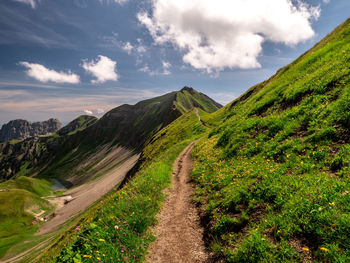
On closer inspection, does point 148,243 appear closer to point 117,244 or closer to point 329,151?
point 117,244

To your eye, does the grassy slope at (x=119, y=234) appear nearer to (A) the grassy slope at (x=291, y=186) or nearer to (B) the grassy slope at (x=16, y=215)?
(A) the grassy slope at (x=291, y=186)

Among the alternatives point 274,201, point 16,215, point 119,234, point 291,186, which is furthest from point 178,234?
point 16,215

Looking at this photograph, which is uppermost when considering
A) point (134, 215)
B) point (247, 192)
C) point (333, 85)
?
point (333, 85)

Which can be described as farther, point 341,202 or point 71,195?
point 71,195

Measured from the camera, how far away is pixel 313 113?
463 inches

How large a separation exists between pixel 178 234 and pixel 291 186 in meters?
5.72

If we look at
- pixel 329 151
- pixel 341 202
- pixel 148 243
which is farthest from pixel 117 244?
pixel 329 151

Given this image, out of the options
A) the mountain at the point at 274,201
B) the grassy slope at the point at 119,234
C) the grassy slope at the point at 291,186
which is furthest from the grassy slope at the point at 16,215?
the grassy slope at the point at 291,186

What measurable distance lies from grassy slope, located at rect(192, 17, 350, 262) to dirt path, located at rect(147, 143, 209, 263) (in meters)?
0.67

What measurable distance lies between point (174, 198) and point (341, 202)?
900 centimetres

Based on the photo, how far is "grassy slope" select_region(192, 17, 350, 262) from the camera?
4.93 meters

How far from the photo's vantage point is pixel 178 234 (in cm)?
805

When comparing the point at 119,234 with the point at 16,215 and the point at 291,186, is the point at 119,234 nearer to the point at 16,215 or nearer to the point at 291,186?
the point at 291,186

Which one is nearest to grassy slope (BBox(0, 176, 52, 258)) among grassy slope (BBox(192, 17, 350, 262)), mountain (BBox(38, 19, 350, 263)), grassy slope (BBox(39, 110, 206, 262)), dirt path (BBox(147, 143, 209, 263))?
→ grassy slope (BBox(39, 110, 206, 262))
